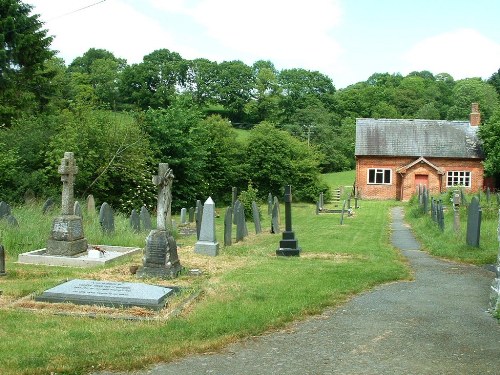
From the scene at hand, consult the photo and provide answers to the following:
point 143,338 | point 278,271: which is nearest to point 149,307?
point 143,338

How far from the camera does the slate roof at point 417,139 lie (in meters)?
47.1

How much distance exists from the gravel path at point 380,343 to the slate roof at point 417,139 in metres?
38.6

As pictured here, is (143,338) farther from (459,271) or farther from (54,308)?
(459,271)

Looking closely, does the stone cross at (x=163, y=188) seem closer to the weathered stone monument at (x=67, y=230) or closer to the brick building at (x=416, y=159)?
the weathered stone monument at (x=67, y=230)

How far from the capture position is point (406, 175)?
4612cm

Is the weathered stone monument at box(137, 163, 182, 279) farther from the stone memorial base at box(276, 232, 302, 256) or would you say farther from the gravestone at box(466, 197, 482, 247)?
the gravestone at box(466, 197, 482, 247)

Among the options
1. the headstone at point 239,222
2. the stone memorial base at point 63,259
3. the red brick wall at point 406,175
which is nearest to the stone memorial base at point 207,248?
the stone memorial base at point 63,259

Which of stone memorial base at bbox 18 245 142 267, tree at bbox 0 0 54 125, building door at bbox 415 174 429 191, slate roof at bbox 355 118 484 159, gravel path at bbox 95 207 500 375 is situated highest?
tree at bbox 0 0 54 125

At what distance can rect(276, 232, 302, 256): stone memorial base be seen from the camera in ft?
48.4

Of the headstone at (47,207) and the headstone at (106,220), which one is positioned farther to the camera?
the headstone at (47,207)

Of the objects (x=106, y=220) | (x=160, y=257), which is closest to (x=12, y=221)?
(x=106, y=220)

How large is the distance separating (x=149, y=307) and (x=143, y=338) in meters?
1.34

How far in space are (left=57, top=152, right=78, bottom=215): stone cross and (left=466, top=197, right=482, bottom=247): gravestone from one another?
1050 centimetres

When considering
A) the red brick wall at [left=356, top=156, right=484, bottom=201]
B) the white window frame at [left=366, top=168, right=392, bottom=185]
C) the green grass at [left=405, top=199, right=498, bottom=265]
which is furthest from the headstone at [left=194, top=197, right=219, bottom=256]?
the white window frame at [left=366, top=168, right=392, bottom=185]
